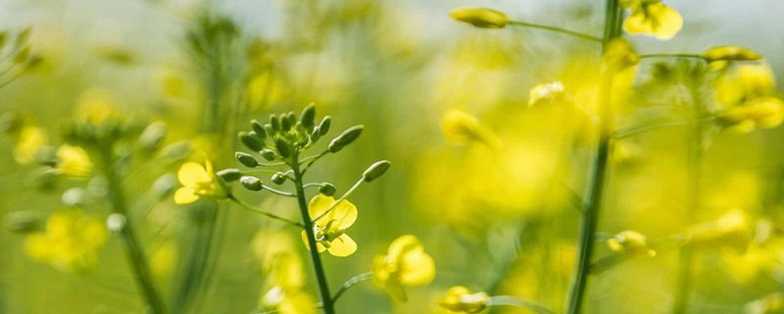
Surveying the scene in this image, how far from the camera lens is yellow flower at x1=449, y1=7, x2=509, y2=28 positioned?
6.72 ft

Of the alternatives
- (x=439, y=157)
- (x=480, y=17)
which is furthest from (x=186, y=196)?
(x=439, y=157)

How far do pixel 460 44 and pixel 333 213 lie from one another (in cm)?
247

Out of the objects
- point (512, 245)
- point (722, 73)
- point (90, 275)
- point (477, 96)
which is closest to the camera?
point (722, 73)

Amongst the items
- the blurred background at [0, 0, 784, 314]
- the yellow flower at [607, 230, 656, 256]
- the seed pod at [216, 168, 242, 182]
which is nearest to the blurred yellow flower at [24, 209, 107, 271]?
the blurred background at [0, 0, 784, 314]

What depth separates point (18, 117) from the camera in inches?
106

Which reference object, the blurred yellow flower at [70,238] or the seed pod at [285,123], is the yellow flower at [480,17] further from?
the blurred yellow flower at [70,238]

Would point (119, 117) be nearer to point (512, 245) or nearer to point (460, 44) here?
point (512, 245)

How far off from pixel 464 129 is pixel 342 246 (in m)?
0.49

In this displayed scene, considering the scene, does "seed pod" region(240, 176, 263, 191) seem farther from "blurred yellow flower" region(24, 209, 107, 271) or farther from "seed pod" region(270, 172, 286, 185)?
"blurred yellow flower" region(24, 209, 107, 271)

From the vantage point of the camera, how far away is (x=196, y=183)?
1915mm

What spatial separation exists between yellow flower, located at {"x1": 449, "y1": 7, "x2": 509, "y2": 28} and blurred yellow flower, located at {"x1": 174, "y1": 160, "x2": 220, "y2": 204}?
0.55 meters

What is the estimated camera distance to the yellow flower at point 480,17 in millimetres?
2047

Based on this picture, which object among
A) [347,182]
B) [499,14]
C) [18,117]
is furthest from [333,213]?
[347,182]

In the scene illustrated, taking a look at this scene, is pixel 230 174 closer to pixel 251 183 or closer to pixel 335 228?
pixel 251 183
